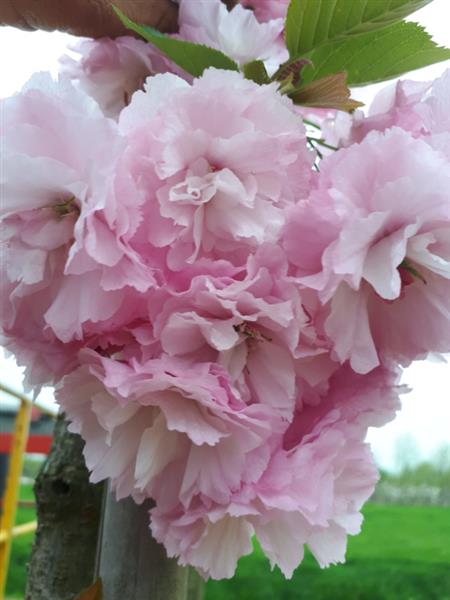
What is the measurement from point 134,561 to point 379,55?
0.29m

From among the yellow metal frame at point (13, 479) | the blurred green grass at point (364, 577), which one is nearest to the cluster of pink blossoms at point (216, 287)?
the yellow metal frame at point (13, 479)

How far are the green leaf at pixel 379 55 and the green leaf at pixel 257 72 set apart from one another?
22 millimetres

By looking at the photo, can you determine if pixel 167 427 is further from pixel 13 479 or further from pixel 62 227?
pixel 13 479

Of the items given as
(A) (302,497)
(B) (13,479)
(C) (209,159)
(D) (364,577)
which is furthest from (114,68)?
(D) (364,577)

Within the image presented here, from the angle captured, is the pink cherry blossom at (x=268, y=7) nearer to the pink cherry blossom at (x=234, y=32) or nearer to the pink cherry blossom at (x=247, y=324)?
the pink cherry blossom at (x=234, y=32)

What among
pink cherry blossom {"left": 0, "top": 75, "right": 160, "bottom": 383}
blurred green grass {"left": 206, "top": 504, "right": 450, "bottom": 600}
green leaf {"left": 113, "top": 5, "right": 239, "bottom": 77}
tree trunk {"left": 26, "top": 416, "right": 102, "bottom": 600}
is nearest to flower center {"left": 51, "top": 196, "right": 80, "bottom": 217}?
pink cherry blossom {"left": 0, "top": 75, "right": 160, "bottom": 383}

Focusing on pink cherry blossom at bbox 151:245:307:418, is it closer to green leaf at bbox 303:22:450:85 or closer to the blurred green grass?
green leaf at bbox 303:22:450:85

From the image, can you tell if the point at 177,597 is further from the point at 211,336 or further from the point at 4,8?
the point at 4,8

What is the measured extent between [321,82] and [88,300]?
157 mm

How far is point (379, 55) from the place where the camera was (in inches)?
15.0

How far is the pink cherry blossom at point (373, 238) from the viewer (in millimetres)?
281

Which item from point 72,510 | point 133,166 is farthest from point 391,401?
point 72,510

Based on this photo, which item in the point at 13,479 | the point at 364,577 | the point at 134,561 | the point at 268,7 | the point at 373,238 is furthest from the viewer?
the point at 364,577

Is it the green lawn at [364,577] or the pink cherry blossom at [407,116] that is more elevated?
the pink cherry blossom at [407,116]
